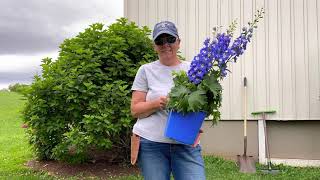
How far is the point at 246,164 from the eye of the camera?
265 inches

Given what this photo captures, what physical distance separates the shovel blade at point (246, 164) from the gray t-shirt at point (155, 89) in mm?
3873

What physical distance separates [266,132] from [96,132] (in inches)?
104

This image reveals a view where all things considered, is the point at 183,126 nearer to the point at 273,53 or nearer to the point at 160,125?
the point at 160,125

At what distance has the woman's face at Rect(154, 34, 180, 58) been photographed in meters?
2.79

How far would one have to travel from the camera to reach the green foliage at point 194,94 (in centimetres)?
263

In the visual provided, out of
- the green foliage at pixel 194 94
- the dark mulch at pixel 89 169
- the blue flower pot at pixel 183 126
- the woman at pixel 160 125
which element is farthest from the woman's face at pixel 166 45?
the dark mulch at pixel 89 169

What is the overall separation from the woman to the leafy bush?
3116 mm

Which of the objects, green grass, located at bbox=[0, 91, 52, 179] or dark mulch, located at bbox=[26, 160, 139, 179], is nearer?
dark mulch, located at bbox=[26, 160, 139, 179]

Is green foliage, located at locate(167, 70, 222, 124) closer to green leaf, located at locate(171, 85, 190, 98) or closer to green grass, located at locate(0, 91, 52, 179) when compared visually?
green leaf, located at locate(171, 85, 190, 98)

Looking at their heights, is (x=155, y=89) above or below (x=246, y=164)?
above

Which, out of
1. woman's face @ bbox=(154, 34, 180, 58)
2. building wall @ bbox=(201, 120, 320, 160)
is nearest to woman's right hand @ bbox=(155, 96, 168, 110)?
woman's face @ bbox=(154, 34, 180, 58)

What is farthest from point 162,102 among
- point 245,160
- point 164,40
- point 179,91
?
point 245,160

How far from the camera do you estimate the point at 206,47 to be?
2768 mm

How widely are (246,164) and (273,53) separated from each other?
5.49 feet
